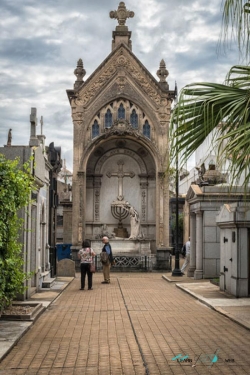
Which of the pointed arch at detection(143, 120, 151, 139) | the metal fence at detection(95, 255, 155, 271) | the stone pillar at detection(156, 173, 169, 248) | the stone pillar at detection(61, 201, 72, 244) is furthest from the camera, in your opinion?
the stone pillar at detection(61, 201, 72, 244)

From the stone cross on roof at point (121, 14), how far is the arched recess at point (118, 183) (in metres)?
7.57

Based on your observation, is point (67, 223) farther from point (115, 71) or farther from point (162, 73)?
point (162, 73)

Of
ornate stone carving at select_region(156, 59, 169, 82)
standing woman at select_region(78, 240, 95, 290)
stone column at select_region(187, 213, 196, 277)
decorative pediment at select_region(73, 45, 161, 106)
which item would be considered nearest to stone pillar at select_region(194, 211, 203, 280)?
stone column at select_region(187, 213, 196, 277)

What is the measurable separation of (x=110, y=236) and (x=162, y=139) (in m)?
6.12

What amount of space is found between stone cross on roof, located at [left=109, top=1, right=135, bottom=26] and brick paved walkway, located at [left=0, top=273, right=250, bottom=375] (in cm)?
2405

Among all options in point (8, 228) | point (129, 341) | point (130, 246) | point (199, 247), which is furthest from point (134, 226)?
point (129, 341)

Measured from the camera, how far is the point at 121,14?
36062mm

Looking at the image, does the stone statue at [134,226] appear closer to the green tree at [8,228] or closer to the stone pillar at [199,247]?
the stone pillar at [199,247]

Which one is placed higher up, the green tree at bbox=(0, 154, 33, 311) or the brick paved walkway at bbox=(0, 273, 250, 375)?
the green tree at bbox=(0, 154, 33, 311)

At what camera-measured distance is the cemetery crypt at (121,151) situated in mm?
32875

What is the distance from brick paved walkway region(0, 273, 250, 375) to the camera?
7973 millimetres

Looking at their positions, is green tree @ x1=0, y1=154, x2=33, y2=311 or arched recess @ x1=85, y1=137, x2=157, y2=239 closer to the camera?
green tree @ x1=0, y1=154, x2=33, y2=311

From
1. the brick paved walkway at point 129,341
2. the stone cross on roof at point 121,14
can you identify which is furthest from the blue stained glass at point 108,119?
the brick paved walkway at point 129,341

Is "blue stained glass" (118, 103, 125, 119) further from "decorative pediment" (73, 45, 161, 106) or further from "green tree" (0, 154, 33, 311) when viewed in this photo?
"green tree" (0, 154, 33, 311)
